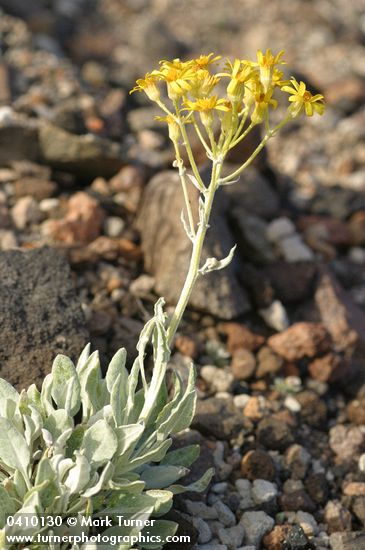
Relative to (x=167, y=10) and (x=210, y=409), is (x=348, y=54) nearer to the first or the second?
(x=167, y=10)

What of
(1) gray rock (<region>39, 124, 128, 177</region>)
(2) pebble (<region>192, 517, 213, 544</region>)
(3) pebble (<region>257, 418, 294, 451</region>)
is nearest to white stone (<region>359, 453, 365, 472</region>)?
(3) pebble (<region>257, 418, 294, 451</region>)

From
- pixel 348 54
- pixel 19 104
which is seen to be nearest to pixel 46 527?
pixel 19 104

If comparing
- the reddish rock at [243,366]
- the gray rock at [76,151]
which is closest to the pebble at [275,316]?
the reddish rock at [243,366]

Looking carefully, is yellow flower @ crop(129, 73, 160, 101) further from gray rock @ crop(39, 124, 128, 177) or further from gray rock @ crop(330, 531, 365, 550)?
gray rock @ crop(39, 124, 128, 177)

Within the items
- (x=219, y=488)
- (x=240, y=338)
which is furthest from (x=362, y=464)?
(x=240, y=338)

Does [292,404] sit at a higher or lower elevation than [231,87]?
lower

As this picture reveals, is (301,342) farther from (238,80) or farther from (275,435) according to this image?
(238,80)
